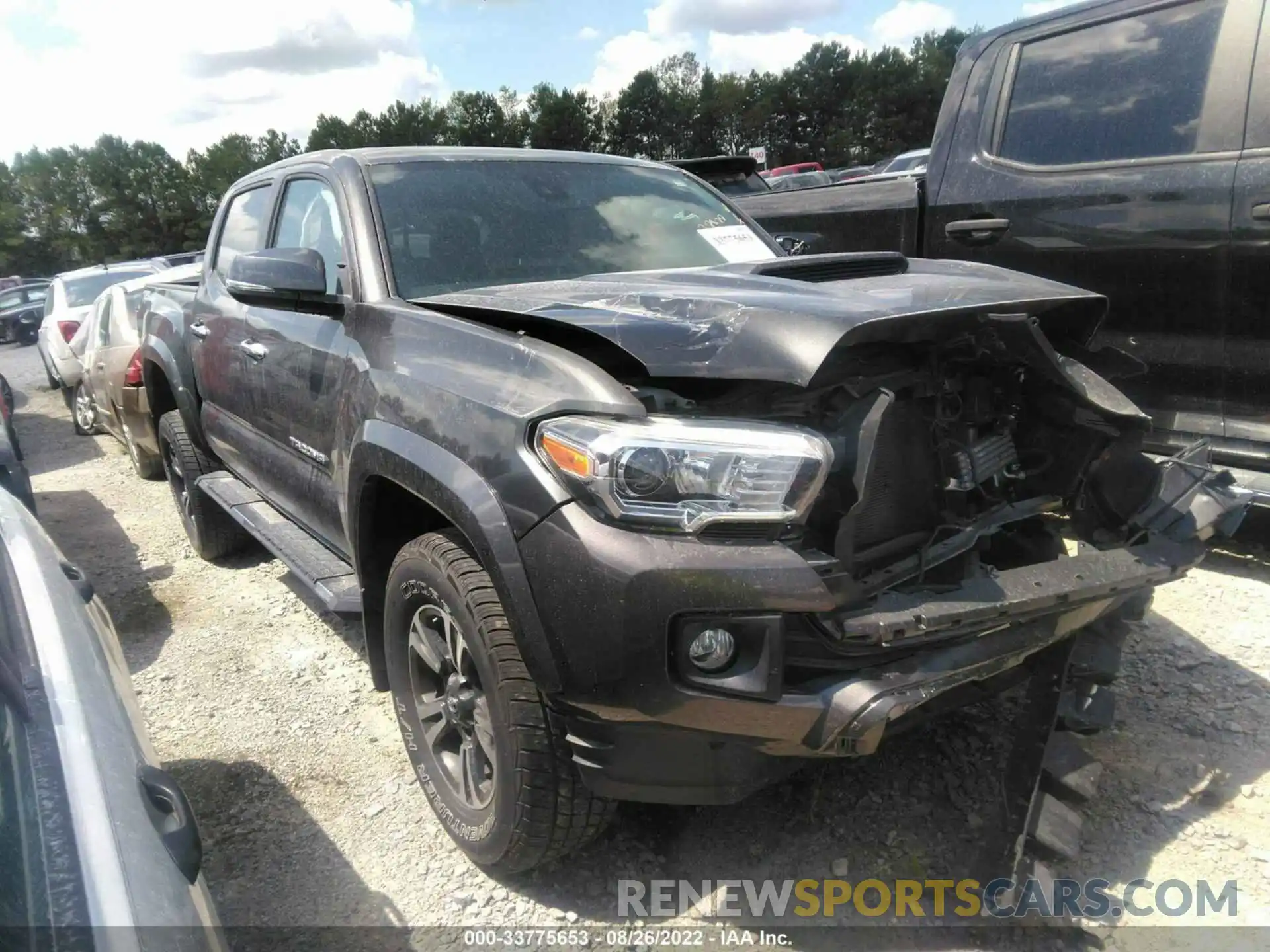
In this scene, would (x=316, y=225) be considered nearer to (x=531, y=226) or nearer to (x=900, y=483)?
(x=531, y=226)

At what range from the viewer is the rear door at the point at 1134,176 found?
3496 millimetres

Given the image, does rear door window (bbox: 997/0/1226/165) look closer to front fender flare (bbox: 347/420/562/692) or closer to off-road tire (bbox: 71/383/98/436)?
front fender flare (bbox: 347/420/562/692)

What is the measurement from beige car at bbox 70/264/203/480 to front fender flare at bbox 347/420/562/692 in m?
4.29

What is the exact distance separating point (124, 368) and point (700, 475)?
672cm

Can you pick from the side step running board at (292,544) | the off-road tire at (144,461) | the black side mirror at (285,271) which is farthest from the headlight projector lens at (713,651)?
the off-road tire at (144,461)

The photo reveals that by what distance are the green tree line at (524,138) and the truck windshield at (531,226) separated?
57491 millimetres

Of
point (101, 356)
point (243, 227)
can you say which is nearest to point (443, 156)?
point (243, 227)

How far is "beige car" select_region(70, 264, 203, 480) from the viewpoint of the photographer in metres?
6.79

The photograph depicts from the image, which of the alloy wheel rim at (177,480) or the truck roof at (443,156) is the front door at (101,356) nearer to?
the alloy wheel rim at (177,480)

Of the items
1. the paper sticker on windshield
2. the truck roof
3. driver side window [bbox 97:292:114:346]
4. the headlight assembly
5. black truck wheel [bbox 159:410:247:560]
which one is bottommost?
black truck wheel [bbox 159:410:247:560]

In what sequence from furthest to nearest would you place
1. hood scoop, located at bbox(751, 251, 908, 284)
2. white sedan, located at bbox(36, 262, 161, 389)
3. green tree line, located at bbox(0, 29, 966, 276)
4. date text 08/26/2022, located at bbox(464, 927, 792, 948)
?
green tree line, located at bbox(0, 29, 966, 276)
white sedan, located at bbox(36, 262, 161, 389)
hood scoop, located at bbox(751, 251, 908, 284)
date text 08/26/2022, located at bbox(464, 927, 792, 948)

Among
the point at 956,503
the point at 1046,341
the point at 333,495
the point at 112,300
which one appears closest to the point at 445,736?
the point at 333,495

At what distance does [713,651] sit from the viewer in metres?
1.89

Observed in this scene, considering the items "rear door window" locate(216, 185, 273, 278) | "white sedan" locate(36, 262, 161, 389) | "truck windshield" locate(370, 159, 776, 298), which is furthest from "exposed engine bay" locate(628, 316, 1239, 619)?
"white sedan" locate(36, 262, 161, 389)
